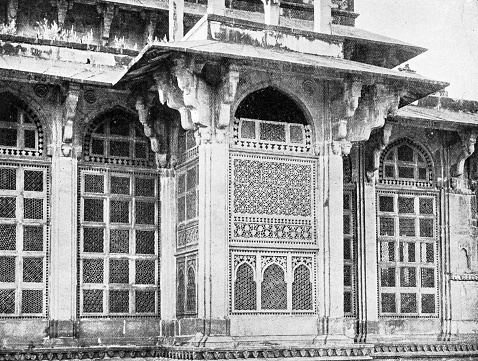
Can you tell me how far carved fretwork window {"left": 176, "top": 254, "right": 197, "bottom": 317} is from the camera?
1480 centimetres

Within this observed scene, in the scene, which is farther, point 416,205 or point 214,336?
point 416,205

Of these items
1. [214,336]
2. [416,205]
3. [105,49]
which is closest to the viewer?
[214,336]

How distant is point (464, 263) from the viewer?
60.2 ft

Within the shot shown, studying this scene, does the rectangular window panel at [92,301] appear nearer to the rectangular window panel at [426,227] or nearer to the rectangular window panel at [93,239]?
the rectangular window panel at [93,239]

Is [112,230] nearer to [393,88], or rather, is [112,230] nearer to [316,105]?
[316,105]

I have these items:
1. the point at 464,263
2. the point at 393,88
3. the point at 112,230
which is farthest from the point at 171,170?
the point at 464,263

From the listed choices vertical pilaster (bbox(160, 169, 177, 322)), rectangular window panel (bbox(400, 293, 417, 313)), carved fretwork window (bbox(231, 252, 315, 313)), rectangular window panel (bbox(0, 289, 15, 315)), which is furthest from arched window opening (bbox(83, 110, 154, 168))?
rectangular window panel (bbox(400, 293, 417, 313))

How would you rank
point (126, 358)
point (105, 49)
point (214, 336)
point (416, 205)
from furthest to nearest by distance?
point (416, 205)
point (105, 49)
point (126, 358)
point (214, 336)

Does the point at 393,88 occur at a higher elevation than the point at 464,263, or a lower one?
higher

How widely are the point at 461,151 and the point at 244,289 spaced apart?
5856mm

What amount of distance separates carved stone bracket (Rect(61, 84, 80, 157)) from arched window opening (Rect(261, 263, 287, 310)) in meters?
3.67

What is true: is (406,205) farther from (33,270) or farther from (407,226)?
(33,270)

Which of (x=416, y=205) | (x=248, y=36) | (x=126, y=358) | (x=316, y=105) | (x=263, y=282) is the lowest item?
(x=126, y=358)

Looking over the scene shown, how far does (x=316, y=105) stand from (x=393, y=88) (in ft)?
4.08
